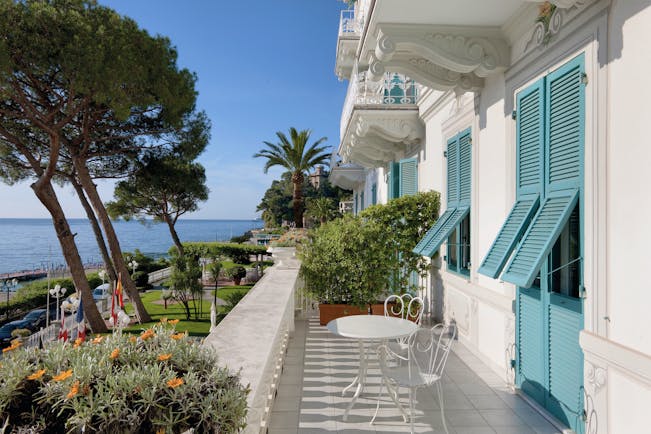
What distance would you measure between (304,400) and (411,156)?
19.6 ft

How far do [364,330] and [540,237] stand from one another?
175cm

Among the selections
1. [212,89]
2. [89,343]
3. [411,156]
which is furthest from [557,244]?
[212,89]

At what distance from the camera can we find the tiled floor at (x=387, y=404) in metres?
3.53

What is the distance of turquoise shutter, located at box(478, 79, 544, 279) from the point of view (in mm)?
3762

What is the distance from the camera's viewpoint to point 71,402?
1474 mm

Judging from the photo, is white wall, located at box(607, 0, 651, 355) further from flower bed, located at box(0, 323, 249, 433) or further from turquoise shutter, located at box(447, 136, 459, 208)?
turquoise shutter, located at box(447, 136, 459, 208)

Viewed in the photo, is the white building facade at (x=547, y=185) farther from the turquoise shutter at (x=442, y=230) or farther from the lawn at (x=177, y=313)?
the lawn at (x=177, y=313)

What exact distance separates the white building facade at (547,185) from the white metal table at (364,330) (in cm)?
101

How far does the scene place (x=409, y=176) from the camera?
8.70 metres

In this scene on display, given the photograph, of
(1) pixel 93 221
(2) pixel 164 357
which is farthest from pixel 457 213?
(1) pixel 93 221

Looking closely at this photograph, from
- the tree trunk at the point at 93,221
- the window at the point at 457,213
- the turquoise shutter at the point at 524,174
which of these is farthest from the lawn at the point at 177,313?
the turquoise shutter at the point at 524,174

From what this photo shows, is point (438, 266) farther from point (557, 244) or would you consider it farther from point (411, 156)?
point (557, 244)

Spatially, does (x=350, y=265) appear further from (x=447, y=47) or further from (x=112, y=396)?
(x=112, y=396)

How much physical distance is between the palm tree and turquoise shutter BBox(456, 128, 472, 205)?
59.5 feet
